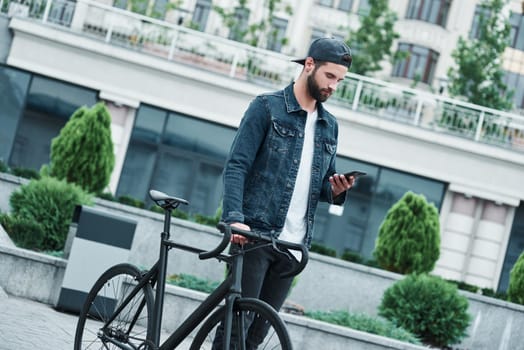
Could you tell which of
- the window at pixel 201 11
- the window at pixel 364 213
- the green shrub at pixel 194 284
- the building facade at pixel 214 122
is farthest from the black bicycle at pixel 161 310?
the window at pixel 201 11

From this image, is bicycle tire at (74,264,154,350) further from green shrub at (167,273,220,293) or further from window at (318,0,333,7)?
window at (318,0,333,7)

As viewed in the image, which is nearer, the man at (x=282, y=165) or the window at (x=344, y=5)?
the man at (x=282, y=165)

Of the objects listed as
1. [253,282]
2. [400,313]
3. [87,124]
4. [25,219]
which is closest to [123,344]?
[253,282]

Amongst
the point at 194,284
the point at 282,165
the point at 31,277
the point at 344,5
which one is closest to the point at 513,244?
the point at 194,284

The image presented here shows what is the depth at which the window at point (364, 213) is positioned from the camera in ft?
82.1

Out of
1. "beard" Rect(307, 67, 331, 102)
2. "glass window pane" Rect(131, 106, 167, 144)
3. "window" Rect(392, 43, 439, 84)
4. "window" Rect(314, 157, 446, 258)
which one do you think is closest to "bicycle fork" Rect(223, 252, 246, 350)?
"beard" Rect(307, 67, 331, 102)

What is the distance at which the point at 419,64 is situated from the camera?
1534 inches

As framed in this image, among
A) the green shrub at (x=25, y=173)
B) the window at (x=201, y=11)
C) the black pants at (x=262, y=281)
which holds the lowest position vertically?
the green shrub at (x=25, y=173)

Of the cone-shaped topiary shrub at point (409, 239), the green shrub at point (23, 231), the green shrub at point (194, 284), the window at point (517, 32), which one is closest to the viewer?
the green shrub at point (194, 284)

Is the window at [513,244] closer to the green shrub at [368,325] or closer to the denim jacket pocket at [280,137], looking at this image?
the green shrub at [368,325]

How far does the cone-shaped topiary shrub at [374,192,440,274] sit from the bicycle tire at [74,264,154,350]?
11154 millimetres

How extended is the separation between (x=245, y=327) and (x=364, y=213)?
2114 cm

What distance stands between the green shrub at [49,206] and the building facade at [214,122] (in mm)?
11213

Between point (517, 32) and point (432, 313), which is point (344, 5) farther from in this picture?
point (432, 313)
